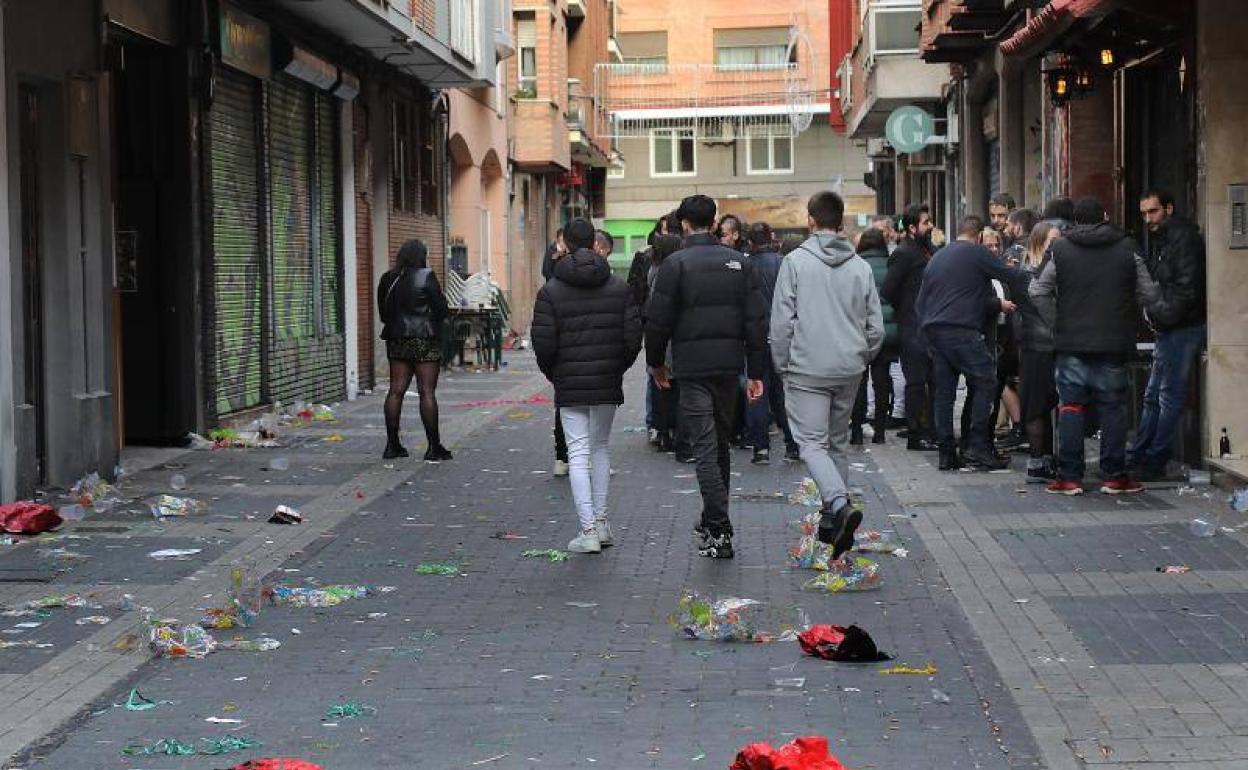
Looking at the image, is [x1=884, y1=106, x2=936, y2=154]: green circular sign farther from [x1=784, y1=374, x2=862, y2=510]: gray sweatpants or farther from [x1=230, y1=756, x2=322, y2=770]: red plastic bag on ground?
[x1=230, y1=756, x2=322, y2=770]: red plastic bag on ground

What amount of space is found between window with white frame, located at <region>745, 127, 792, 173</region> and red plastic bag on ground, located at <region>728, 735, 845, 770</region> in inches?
2511

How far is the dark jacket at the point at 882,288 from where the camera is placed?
1792 centimetres

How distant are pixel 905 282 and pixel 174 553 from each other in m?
7.89

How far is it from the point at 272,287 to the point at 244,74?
2.38m

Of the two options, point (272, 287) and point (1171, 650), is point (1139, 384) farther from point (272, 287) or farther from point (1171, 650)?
point (272, 287)

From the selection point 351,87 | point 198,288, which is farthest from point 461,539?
point 351,87

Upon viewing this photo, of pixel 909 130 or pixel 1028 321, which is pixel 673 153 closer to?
pixel 909 130

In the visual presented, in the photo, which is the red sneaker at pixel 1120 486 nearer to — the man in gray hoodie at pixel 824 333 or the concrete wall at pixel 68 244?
the man in gray hoodie at pixel 824 333

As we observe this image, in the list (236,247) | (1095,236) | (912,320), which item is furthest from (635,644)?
(236,247)

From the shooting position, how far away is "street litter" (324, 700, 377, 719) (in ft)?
24.5

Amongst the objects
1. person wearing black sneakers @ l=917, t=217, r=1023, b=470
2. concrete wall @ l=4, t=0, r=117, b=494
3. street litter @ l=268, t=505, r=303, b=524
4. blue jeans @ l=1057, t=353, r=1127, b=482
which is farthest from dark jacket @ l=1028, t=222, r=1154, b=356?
concrete wall @ l=4, t=0, r=117, b=494

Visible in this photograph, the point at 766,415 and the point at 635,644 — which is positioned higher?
the point at 766,415

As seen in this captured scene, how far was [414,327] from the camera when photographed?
17.0m

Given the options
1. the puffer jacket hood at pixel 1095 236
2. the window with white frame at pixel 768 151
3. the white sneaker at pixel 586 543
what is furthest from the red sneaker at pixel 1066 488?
the window with white frame at pixel 768 151
